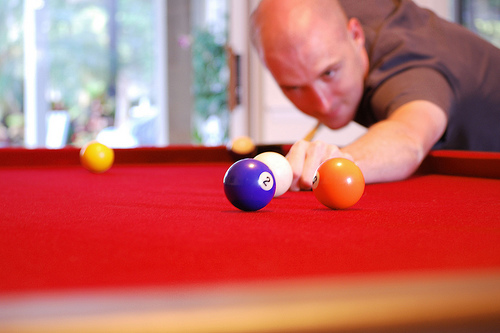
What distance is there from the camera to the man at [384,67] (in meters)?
2.24

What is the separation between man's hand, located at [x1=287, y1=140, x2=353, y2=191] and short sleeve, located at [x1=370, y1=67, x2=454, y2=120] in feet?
2.40

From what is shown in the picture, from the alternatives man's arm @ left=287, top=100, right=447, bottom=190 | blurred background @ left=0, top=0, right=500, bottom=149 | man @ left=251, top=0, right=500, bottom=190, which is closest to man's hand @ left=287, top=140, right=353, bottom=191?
man's arm @ left=287, top=100, right=447, bottom=190

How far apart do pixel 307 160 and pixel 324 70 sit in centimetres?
106

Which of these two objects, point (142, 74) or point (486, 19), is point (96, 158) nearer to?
point (486, 19)

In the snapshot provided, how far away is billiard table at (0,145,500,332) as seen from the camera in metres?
0.38

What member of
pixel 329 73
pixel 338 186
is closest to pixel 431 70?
pixel 329 73

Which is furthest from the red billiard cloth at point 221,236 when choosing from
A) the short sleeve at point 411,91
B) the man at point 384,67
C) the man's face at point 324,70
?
the man's face at point 324,70

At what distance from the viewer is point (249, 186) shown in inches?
44.2

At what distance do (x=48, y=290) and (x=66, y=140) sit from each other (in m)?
8.03

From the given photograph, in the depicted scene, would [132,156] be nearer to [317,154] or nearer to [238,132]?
[317,154]

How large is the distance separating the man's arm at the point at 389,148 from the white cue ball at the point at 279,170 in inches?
3.5

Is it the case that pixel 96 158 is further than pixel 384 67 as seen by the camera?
No

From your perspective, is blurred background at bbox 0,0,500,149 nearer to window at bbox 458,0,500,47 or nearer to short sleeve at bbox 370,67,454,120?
window at bbox 458,0,500,47

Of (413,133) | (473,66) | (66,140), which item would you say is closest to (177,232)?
(413,133)
